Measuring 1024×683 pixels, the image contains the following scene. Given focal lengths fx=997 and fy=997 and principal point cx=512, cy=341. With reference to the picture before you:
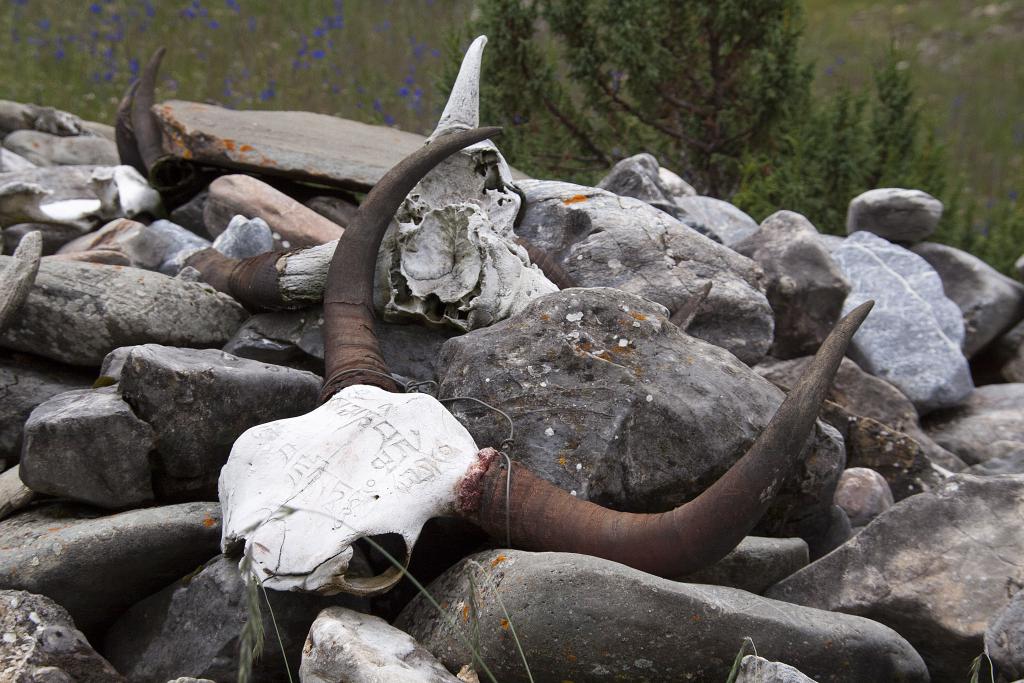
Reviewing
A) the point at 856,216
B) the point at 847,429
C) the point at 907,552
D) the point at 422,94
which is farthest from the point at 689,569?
the point at 422,94

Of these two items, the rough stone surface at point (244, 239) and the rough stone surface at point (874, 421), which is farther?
the rough stone surface at point (244, 239)

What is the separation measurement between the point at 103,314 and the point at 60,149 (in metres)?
3.57

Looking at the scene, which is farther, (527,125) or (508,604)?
(527,125)

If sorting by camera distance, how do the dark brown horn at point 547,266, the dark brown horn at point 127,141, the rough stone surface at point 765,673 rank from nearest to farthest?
the rough stone surface at point 765,673
the dark brown horn at point 547,266
the dark brown horn at point 127,141

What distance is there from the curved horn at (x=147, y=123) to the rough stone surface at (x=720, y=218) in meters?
2.98

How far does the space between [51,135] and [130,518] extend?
485cm

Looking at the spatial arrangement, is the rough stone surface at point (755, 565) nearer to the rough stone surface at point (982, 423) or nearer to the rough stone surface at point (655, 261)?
the rough stone surface at point (655, 261)

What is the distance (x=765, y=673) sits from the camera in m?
2.05

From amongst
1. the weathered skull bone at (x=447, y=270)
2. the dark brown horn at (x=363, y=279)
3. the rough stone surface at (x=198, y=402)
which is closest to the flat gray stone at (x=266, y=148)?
the weathered skull bone at (x=447, y=270)

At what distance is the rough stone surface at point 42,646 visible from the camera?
7.68ft

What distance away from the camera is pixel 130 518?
271cm

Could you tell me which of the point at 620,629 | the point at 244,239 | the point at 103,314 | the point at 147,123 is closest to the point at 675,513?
the point at 620,629

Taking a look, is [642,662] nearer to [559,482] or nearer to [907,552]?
[559,482]

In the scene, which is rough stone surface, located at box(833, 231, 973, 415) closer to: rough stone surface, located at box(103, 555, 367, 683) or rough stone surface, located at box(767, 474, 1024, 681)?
rough stone surface, located at box(767, 474, 1024, 681)
